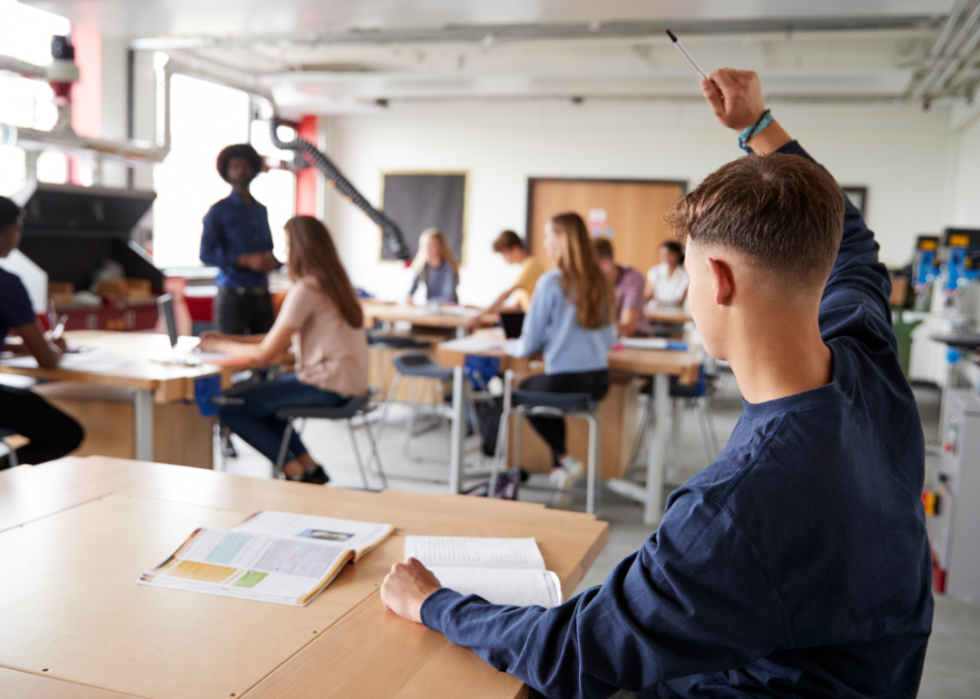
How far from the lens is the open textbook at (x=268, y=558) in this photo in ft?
4.02

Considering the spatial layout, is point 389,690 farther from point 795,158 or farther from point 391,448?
point 391,448

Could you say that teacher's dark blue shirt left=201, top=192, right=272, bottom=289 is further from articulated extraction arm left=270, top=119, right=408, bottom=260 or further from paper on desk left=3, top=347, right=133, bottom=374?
articulated extraction arm left=270, top=119, right=408, bottom=260

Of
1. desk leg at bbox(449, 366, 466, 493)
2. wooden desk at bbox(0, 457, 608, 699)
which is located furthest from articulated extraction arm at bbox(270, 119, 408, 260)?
wooden desk at bbox(0, 457, 608, 699)

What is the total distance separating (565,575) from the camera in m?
1.33

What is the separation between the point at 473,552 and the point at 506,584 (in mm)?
161

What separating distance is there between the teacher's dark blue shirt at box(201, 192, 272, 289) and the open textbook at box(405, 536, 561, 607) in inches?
137

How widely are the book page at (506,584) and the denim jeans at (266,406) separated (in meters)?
2.17

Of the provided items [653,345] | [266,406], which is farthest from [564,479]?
[266,406]

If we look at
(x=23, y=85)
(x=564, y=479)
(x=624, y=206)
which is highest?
(x=23, y=85)

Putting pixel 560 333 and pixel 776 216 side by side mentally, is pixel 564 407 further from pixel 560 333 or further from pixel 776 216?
pixel 776 216

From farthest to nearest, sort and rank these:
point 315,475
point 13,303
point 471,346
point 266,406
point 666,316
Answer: point 666,316
point 471,346
point 315,475
point 266,406
point 13,303

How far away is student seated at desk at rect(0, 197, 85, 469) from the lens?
284cm

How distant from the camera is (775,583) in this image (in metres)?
0.84

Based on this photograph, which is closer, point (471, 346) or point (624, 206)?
point (471, 346)
